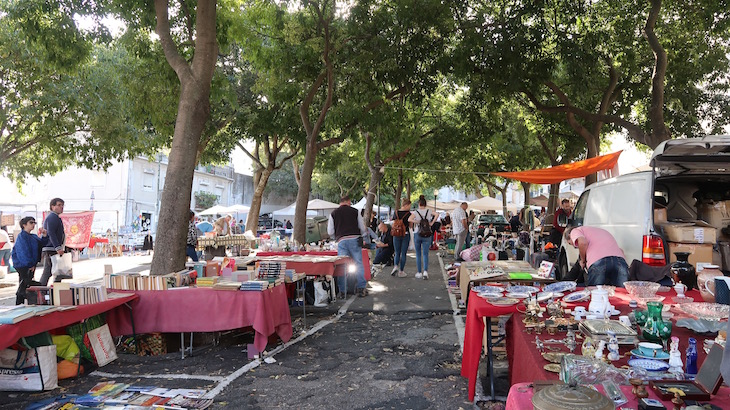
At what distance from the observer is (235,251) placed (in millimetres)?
16531

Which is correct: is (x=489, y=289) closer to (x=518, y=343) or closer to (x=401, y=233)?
(x=518, y=343)

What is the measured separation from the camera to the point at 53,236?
9.45 metres

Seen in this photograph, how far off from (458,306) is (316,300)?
2.42 metres

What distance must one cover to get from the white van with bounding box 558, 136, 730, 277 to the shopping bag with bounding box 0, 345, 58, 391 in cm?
648

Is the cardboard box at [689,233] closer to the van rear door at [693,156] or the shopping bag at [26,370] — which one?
the van rear door at [693,156]

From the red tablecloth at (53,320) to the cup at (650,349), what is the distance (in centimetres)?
452

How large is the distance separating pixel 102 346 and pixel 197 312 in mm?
1012

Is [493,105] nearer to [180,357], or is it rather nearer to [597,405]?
[180,357]

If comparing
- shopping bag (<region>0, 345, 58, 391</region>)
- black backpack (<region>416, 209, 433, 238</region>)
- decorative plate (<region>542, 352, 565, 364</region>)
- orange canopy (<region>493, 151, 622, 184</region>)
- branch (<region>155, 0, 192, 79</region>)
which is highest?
branch (<region>155, 0, 192, 79</region>)

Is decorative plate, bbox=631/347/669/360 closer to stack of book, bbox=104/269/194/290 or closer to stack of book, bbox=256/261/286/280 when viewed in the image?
stack of book, bbox=256/261/286/280

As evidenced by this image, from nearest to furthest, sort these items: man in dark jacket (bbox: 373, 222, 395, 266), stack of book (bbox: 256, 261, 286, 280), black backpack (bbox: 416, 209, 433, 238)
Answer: stack of book (bbox: 256, 261, 286, 280)
black backpack (bbox: 416, 209, 433, 238)
man in dark jacket (bbox: 373, 222, 395, 266)

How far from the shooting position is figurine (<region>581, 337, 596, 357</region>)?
2.80 metres

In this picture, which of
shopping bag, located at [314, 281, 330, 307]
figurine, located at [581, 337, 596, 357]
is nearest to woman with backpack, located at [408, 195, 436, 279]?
shopping bag, located at [314, 281, 330, 307]

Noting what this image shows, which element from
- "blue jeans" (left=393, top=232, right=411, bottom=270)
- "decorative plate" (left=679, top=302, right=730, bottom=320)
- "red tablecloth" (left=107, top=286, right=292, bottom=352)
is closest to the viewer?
"decorative plate" (left=679, top=302, right=730, bottom=320)
